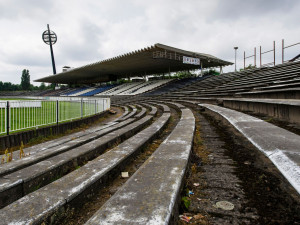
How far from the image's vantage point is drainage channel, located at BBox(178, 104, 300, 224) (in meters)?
1.38

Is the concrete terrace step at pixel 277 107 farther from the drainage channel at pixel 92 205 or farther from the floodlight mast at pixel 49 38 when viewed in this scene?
the floodlight mast at pixel 49 38

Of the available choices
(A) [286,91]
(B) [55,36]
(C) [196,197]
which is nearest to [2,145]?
(C) [196,197]

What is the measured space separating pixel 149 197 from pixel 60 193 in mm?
757

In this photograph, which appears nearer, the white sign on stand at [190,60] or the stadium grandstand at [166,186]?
the stadium grandstand at [166,186]

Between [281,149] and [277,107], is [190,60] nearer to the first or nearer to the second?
[277,107]

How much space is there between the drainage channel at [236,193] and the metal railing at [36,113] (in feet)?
17.9

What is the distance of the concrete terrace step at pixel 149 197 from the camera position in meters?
1.18

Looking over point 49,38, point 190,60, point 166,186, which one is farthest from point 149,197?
point 49,38

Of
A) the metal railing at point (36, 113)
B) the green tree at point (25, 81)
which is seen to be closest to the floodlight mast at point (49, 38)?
the green tree at point (25, 81)

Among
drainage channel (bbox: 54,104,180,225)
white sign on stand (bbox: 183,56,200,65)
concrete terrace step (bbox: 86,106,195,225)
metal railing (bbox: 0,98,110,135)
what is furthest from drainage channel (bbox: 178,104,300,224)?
white sign on stand (bbox: 183,56,200,65)

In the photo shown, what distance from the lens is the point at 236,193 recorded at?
1721 mm

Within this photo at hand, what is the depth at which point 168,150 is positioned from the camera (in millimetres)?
2611

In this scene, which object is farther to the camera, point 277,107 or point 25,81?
point 25,81

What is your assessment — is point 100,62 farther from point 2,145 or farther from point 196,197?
point 196,197
